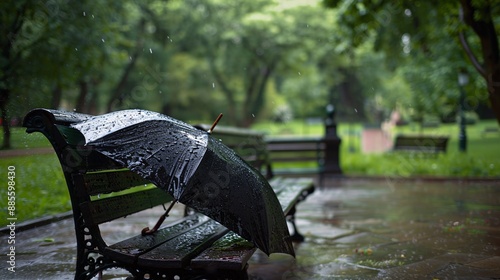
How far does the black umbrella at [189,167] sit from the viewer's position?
120 inches

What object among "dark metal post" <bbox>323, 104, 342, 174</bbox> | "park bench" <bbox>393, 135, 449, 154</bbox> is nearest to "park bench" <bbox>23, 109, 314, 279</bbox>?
"dark metal post" <bbox>323, 104, 342, 174</bbox>

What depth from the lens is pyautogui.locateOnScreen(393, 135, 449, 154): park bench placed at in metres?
16.7

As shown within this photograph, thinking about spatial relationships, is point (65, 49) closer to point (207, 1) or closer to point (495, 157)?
point (495, 157)

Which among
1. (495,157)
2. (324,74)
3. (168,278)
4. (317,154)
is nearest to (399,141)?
(495,157)

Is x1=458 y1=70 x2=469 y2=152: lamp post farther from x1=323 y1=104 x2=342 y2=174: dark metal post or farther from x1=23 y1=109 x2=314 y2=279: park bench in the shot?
x1=23 y1=109 x2=314 y2=279: park bench

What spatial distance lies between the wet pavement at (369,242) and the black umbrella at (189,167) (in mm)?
1687

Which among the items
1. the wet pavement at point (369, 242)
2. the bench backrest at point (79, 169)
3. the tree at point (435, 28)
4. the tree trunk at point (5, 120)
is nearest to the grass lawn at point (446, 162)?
the tree at point (435, 28)

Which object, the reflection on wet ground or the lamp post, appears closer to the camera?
the reflection on wet ground

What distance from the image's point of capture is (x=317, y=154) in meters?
13.4

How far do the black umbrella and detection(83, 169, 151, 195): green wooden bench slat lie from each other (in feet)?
1.42

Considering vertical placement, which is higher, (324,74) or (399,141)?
(324,74)

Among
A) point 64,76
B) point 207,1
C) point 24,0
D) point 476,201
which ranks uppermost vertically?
point 207,1

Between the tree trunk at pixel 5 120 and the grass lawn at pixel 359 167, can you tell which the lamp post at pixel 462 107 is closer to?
the grass lawn at pixel 359 167

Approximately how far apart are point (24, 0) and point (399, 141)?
12377 millimetres
